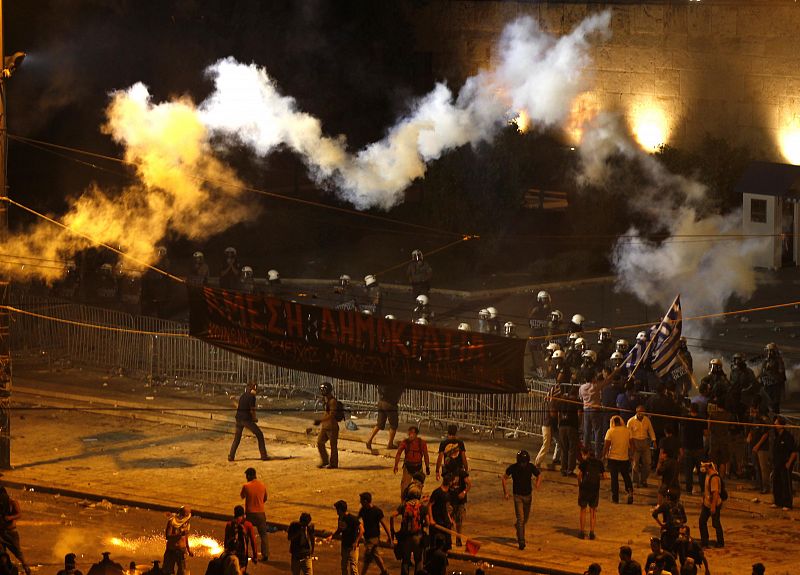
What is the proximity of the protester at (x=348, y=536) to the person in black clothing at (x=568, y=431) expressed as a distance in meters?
6.31

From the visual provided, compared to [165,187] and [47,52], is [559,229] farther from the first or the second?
[47,52]

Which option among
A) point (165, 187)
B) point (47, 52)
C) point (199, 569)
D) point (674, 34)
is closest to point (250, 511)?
point (199, 569)

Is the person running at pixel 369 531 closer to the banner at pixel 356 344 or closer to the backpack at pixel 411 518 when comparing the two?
the backpack at pixel 411 518

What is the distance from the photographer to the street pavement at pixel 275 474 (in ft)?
64.9

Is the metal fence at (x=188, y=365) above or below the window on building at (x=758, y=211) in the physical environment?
below

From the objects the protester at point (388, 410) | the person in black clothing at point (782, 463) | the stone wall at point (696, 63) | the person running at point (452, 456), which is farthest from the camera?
the stone wall at point (696, 63)

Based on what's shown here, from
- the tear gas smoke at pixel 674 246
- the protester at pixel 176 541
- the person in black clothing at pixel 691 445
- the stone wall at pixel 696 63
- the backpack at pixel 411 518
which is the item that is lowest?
the protester at pixel 176 541

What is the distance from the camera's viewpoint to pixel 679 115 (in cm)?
4172

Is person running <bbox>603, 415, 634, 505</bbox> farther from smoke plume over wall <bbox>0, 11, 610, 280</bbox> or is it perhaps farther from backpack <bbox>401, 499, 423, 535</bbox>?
smoke plume over wall <bbox>0, 11, 610, 280</bbox>

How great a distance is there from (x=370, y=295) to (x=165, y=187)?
610 cm

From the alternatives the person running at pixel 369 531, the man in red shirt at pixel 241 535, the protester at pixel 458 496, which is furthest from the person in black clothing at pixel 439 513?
the man in red shirt at pixel 241 535

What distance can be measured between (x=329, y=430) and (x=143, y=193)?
41.4ft

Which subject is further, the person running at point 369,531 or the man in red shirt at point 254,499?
the man in red shirt at point 254,499

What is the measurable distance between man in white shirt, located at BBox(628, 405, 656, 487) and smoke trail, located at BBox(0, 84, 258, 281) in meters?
14.3
